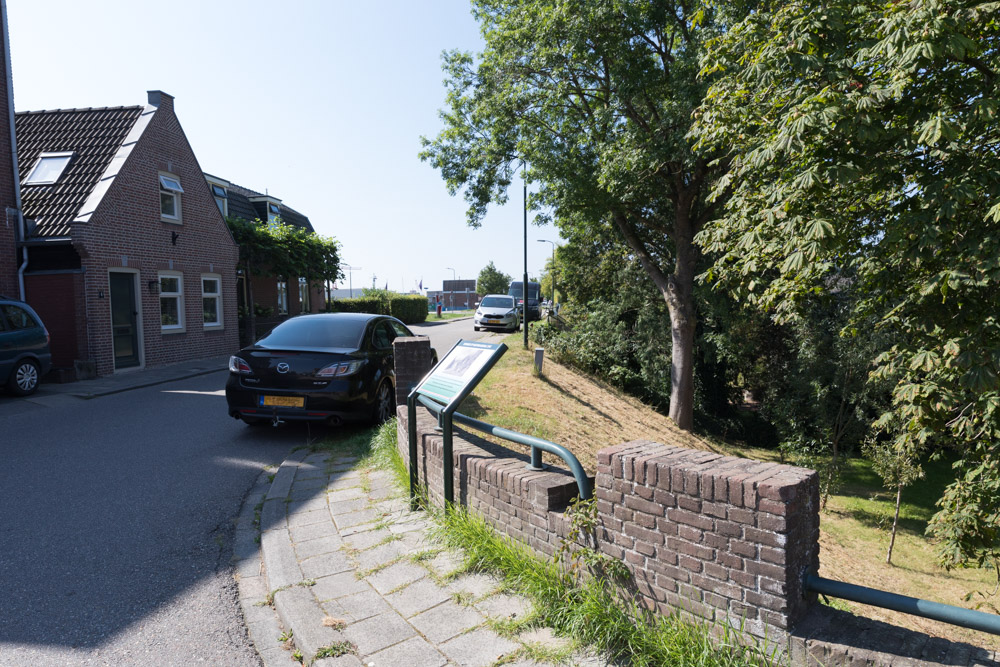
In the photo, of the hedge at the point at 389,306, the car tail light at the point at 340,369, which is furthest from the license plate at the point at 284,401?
the hedge at the point at 389,306

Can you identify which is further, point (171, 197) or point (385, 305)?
point (385, 305)

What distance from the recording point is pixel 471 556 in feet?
12.1

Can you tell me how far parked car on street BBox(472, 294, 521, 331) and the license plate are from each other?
74.3 ft

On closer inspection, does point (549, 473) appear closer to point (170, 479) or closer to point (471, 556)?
point (471, 556)

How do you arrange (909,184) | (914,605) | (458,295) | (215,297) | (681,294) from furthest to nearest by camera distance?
(458,295) → (215,297) → (681,294) → (909,184) → (914,605)

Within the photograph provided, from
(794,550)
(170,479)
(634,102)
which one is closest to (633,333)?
(634,102)

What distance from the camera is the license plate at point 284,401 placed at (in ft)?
23.7

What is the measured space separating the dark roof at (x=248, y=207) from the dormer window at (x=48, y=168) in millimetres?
9292

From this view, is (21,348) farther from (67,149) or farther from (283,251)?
(283,251)

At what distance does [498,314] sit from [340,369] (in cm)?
2283

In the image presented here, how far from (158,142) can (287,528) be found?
15.8m

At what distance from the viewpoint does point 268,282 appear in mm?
27141

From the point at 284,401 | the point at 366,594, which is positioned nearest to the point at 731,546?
the point at 366,594

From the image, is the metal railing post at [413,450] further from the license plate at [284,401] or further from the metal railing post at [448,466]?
the license plate at [284,401]
